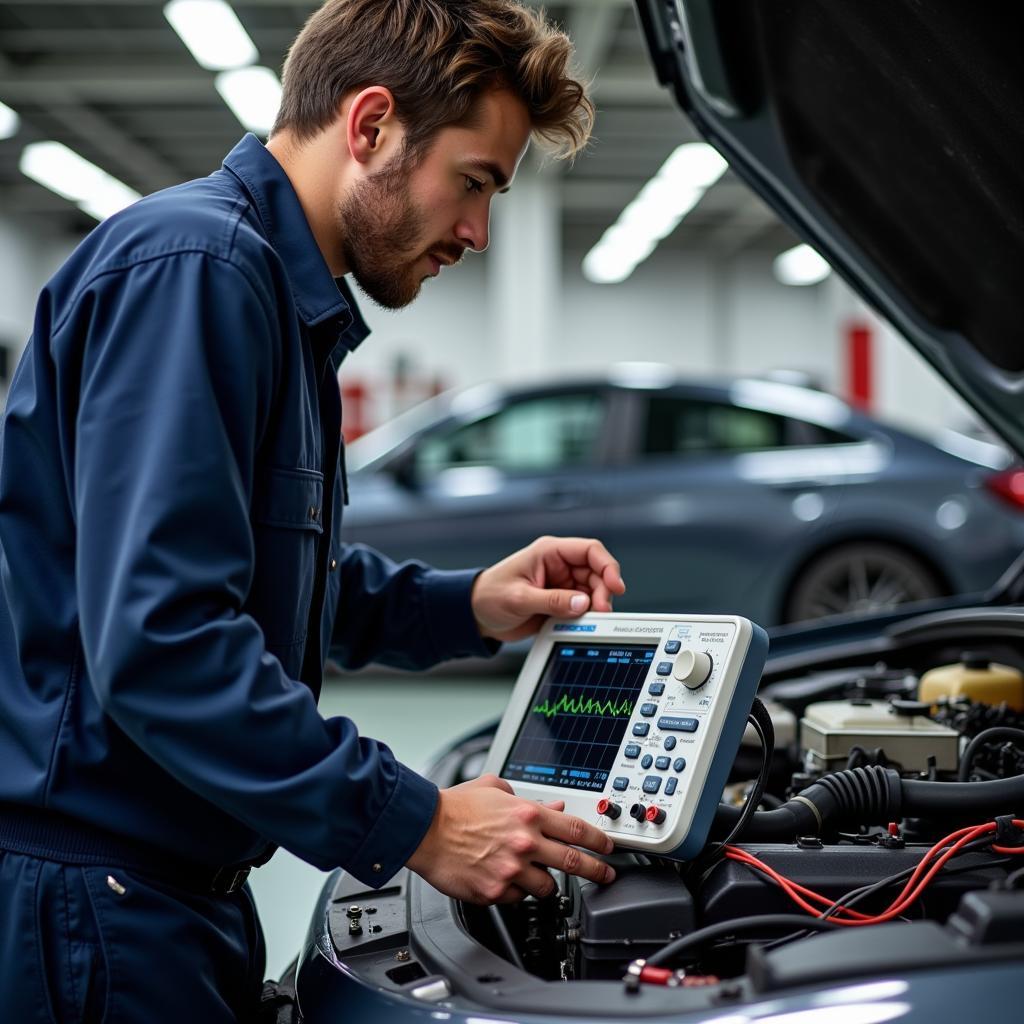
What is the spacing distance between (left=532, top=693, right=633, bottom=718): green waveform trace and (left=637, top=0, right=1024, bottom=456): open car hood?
2.37 feet

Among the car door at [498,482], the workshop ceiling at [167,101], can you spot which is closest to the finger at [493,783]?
the car door at [498,482]

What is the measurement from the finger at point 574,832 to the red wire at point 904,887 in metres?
0.13

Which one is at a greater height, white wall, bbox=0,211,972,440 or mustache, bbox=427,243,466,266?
mustache, bbox=427,243,466,266

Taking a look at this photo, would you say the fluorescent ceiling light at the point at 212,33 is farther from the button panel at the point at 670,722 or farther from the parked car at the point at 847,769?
the button panel at the point at 670,722

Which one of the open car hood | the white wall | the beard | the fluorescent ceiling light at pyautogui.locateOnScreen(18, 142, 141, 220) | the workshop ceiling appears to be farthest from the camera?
the white wall

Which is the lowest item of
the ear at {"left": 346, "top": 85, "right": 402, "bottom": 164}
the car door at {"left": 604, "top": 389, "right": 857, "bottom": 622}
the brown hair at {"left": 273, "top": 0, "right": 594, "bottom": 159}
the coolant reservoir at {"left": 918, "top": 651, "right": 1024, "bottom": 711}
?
the car door at {"left": 604, "top": 389, "right": 857, "bottom": 622}

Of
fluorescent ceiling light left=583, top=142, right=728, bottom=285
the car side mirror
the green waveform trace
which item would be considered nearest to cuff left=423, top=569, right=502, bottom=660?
the green waveform trace

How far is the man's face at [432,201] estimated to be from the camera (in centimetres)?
125

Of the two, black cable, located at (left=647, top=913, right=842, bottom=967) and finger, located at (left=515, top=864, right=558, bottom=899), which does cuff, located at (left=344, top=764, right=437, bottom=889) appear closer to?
finger, located at (left=515, top=864, right=558, bottom=899)

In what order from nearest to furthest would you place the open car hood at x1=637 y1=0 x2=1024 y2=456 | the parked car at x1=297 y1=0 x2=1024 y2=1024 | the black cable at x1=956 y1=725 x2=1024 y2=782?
the parked car at x1=297 y1=0 x2=1024 y2=1024, the open car hood at x1=637 y1=0 x2=1024 y2=456, the black cable at x1=956 y1=725 x2=1024 y2=782

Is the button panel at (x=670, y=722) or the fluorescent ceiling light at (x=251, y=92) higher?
the fluorescent ceiling light at (x=251, y=92)

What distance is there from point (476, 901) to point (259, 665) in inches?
12.1

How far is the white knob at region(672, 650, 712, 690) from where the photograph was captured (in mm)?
1204

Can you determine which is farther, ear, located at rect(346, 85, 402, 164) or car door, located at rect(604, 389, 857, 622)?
car door, located at rect(604, 389, 857, 622)
